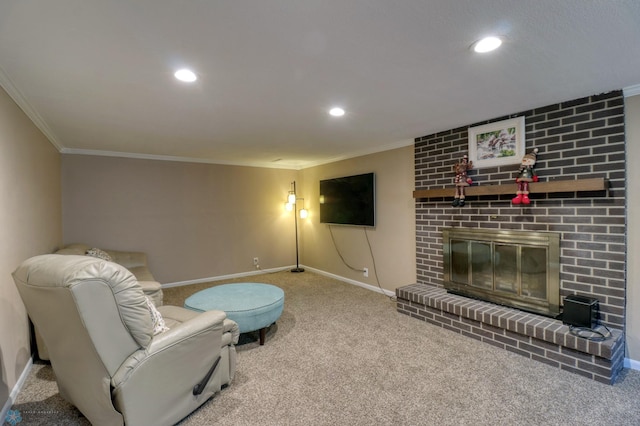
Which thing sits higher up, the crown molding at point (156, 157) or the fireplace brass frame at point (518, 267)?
the crown molding at point (156, 157)

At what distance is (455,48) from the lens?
1.71 meters

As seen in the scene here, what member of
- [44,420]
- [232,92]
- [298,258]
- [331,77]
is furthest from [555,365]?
[298,258]

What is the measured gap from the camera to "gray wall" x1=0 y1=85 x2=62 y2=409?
6.59 feet

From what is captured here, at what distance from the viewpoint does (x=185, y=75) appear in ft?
6.48

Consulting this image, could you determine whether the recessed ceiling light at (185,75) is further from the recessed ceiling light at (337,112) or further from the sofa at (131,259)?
the sofa at (131,259)

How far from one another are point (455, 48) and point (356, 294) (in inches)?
136

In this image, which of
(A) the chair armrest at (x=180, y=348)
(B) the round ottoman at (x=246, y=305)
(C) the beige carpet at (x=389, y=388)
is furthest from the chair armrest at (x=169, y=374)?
(B) the round ottoman at (x=246, y=305)

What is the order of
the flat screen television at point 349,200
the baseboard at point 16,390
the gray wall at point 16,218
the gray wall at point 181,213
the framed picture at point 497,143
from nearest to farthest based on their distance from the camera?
1. the baseboard at point 16,390
2. the gray wall at point 16,218
3. the framed picture at point 497,143
4. the gray wall at point 181,213
5. the flat screen television at point 349,200

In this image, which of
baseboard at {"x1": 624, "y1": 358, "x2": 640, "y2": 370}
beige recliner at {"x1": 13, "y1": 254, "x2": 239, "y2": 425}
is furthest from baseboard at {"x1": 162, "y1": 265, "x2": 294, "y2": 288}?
baseboard at {"x1": 624, "y1": 358, "x2": 640, "y2": 370}

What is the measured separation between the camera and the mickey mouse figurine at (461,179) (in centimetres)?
329

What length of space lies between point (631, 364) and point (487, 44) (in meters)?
2.71

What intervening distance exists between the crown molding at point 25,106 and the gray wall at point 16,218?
0.05 meters

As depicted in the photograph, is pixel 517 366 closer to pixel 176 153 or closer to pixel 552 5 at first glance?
pixel 552 5

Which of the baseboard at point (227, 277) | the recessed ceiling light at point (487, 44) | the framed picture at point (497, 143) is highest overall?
the recessed ceiling light at point (487, 44)
